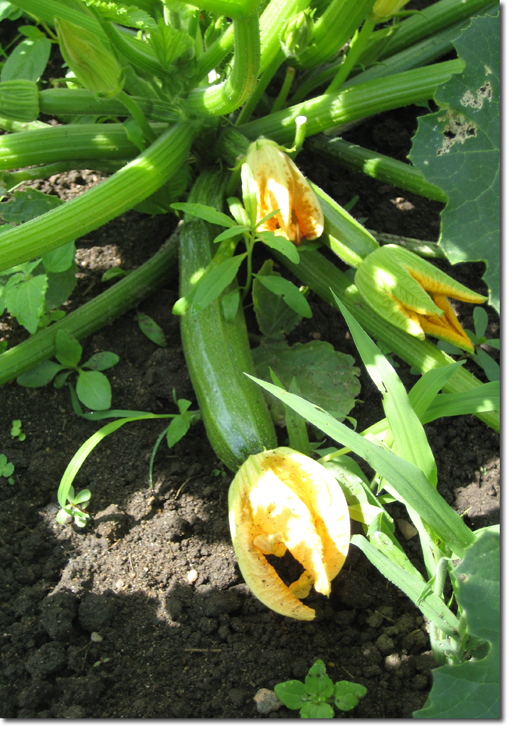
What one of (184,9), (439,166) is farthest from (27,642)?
(184,9)

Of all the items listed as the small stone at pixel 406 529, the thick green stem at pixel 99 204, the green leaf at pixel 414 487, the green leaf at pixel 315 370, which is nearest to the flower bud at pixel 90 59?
the thick green stem at pixel 99 204

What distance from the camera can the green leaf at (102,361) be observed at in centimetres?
200

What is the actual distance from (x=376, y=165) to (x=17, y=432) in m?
1.52

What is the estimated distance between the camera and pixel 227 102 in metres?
1.68

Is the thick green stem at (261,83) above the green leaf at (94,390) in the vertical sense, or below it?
above

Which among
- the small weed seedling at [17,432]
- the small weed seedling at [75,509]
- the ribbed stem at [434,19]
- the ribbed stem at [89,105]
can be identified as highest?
the ribbed stem at [434,19]

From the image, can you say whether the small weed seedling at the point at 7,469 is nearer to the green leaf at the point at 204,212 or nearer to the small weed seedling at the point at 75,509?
the small weed seedling at the point at 75,509

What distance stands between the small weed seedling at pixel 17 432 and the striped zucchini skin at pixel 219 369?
1.86ft

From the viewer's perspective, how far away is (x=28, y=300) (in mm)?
1682

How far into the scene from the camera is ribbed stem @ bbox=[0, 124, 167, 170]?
75.3 inches

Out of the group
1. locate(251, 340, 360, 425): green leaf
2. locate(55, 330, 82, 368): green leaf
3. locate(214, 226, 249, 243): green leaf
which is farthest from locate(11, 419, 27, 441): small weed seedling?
locate(214, 226, 249, 243): green leaf

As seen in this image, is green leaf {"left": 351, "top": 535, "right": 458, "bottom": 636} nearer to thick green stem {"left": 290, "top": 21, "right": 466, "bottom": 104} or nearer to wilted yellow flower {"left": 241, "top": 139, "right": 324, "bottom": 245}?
wilted yellow flower {"left": 241, "top": 139, "right": 324, "bottom": 245}

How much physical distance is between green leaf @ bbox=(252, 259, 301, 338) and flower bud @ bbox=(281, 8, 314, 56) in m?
0.73

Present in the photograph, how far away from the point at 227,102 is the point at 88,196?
1.55 ft
